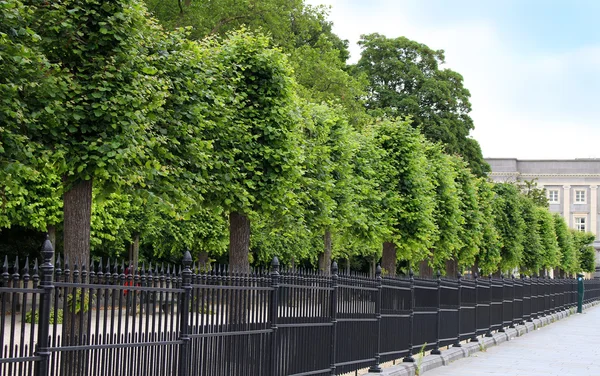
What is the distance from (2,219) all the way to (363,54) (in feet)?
148

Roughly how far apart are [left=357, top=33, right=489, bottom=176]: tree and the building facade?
6506 cm

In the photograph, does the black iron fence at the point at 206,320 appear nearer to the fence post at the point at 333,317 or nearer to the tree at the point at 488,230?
the fence post at the point at 333,317

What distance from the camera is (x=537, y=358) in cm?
2122

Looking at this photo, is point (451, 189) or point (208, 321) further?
point (451, 189)

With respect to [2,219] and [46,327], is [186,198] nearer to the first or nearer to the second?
[2,219]

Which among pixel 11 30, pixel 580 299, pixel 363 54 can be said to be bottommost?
pixel 580 299

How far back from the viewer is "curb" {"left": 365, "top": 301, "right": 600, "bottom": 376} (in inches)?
635

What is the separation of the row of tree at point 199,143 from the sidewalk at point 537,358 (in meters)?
5.30

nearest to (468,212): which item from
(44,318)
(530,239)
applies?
(530,239)

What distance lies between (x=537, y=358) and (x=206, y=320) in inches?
519

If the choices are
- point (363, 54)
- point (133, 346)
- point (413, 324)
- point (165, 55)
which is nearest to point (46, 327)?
point (133, 346)

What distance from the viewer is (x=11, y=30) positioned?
45.9 feet

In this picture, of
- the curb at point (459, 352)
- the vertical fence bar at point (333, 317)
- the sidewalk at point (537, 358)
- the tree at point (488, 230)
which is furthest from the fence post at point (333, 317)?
the tree at point (488, 230)

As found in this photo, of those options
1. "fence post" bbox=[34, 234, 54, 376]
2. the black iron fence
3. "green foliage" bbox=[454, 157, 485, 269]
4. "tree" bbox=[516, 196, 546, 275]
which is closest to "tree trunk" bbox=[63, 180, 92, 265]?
the black iron fence
